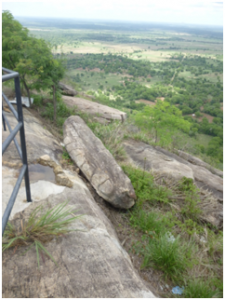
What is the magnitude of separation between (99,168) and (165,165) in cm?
273

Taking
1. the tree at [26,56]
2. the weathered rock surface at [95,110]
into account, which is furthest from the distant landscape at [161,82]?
the tree at [26,56]

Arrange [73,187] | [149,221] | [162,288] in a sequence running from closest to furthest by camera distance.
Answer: [162,288], [73,187], [149,221]

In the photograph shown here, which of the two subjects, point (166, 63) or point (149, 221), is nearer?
point (149, 221)

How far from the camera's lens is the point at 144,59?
88875 mm

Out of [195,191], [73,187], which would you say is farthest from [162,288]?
[195,191]

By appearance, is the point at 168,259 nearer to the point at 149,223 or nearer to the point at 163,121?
the point at 149,223

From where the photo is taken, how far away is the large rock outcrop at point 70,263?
2020 mm

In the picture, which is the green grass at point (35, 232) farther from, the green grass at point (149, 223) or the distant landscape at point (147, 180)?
the green grass at point (149, 223)

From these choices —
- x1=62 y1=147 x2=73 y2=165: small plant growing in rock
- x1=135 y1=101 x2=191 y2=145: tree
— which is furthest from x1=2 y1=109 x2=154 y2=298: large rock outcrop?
x1=135 y1=101 x2=191 y2=145: tree

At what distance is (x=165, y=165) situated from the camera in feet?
21.5

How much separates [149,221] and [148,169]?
7.91 ft

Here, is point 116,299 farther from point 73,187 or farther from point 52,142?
point 52,142

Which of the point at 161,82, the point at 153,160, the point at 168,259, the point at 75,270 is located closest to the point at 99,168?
the point at 168,259

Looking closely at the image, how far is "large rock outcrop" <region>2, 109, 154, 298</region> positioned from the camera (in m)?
2.02
